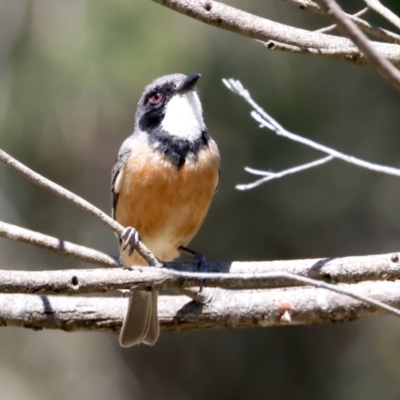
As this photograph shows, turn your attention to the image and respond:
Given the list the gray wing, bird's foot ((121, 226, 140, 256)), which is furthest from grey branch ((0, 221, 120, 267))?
the gray wing

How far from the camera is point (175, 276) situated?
3629 mm

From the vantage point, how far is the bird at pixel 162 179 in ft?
15.8

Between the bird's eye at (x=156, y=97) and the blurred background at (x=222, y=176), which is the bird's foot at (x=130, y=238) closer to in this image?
the bird's eye at (x=156, y=97)

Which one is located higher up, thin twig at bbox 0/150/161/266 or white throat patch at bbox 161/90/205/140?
white throat patch at bbox 161/90/205/140

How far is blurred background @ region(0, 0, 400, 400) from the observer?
6.99m

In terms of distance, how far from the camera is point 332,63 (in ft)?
24.9

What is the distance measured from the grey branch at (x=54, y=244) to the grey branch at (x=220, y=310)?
0.90 feet

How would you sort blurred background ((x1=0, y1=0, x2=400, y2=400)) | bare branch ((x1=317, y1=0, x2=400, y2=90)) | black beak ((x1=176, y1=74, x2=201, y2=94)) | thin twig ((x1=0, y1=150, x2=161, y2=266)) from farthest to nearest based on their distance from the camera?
1. blurred background ((x1=0, y1=0, x2=400, y2=400))
2. black beak ((x1=176, y1=74, x2=201, y2=94))
3. thin twig ((x1=0, y1=150, x2=161, y2=266))
4. bare branch ((x1=317, y1=0, x2=400, y2=90))

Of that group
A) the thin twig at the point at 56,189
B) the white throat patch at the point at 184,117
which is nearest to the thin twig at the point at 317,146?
the thin twig at the point at 56,189

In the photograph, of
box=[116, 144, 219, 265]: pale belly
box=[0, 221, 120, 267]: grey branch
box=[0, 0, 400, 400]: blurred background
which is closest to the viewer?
box=[0, 221, 120, 267]: grey branch

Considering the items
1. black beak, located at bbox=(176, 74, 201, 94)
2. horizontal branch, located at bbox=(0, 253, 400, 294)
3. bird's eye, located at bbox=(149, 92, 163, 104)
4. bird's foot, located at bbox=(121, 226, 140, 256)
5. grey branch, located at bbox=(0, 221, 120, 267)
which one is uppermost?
bird's eye, located at bbox=(149, 92, 163, 104)

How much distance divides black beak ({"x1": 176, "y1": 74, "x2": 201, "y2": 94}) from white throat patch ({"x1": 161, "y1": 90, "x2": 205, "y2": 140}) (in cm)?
4

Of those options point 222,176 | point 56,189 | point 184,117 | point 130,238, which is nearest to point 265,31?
point 56,189

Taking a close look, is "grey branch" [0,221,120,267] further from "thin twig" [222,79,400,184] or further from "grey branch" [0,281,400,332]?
"thin twig" [222,79,400,184]
